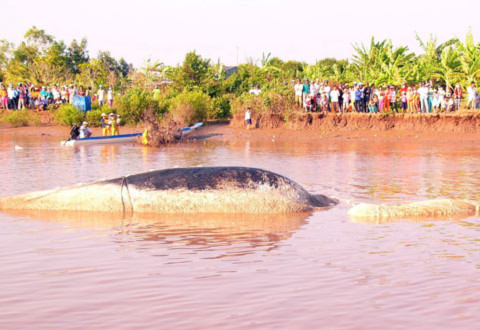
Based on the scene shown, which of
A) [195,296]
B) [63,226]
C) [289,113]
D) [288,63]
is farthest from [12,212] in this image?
[288,63]

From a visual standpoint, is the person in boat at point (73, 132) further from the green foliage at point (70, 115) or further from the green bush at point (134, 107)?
the green bush at point (134, 107)

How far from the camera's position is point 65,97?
3625cm

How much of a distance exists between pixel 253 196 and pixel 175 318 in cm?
477

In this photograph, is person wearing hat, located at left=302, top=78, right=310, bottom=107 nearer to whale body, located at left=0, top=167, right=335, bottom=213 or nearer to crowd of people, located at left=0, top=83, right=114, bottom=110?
crowd of people, located at left=0, top=83, right=114, bottom=110

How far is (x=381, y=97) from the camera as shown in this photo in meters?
29.3

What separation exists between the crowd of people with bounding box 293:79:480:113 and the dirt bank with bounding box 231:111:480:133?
46 centimetres

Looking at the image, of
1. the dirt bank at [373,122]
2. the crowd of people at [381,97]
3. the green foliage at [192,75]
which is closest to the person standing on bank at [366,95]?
the crowd of people at [381,97]

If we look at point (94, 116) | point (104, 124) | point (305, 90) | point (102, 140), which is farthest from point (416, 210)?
point (94, 116)

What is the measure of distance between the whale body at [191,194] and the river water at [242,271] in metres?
0.28

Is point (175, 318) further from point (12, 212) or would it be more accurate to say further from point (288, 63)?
point (288, 63)

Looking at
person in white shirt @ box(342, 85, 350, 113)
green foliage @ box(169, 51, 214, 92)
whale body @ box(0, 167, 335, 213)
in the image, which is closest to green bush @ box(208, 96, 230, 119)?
green foliage @ box(169, 51, 214, 92)

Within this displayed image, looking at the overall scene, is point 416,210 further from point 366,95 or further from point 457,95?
point 366,95

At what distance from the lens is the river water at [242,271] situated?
17.0ft

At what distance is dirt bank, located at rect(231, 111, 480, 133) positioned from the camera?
28062 millimetres
